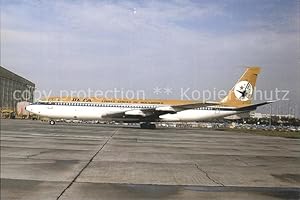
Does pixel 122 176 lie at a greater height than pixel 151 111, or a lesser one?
lesser

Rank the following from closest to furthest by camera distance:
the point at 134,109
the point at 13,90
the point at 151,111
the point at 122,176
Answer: the point at 13,90 < the point at 122,176 < the point at 151,111 < the point at 134,109

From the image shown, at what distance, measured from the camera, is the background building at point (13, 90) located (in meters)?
3.48

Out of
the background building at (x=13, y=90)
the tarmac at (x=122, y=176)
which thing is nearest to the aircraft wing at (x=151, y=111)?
the tarmac at (x=122, y=176)

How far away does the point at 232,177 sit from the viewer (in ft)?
24.7

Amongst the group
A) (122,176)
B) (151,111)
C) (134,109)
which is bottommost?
(122,176)

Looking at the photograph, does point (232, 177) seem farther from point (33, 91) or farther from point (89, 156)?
point (33, 91)

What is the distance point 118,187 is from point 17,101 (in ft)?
8.73

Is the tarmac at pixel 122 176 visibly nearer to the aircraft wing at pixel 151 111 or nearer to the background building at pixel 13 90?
the background building at pixel 13 90

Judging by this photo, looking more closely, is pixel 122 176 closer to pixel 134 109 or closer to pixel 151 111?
pixel 151 111

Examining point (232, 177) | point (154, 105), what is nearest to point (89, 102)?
point (154, 105)

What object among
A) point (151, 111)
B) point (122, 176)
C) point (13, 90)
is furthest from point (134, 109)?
point (13, 90)

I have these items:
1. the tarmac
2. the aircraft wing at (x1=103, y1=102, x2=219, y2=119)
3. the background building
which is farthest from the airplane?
the background building

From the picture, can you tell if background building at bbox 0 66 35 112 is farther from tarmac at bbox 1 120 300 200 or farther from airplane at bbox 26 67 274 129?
airplane at bbox 26 67 274 129

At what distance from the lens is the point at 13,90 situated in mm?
3658
